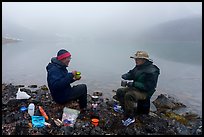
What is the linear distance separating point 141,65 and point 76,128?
2817mm

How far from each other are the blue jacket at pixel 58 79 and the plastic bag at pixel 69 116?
18.4 inches

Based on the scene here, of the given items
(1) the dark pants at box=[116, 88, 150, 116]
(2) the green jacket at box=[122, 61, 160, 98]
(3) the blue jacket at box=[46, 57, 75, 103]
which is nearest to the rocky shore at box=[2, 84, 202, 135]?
(1) the dark pants at box=[116, 88, 150, 116]

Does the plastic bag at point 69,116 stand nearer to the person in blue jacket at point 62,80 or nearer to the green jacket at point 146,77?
the person in blue jacket at point 62,80

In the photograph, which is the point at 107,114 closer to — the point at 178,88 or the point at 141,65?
the point at 141,65

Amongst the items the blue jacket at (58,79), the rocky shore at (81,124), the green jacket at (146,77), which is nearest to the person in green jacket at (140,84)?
the green jacket at (146,77)

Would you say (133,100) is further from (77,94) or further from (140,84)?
(77,94)

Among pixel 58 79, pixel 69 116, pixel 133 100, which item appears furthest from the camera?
pixel 133 100

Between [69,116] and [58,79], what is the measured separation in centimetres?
121

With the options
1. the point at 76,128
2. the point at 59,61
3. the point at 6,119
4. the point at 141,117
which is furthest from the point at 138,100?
the point at 6,119

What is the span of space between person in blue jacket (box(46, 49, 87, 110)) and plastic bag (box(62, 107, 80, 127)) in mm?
346

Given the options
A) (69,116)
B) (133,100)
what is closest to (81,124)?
(69,116)

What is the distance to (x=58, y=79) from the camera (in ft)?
23.0

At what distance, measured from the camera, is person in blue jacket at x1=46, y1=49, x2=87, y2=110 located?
23.1ft

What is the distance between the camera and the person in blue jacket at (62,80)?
7051 mm
